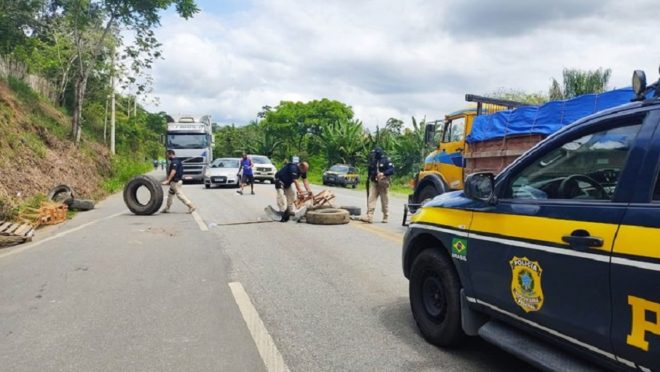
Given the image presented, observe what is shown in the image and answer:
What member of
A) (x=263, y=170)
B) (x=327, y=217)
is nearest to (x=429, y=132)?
(x=327, y=217)

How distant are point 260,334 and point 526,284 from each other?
2277 millimetres

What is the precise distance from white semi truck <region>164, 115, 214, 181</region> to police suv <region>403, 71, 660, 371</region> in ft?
84.5

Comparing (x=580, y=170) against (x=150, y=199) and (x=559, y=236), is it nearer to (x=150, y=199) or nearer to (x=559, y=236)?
(x=559, y=236)

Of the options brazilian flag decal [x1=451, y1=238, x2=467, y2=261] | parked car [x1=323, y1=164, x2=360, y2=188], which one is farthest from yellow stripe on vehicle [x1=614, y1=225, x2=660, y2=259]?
parked car [x1=323, y1=164, x2=360, y2=188]

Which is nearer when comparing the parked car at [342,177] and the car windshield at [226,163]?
the car windshield at [226,163]

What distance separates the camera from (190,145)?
28469 millimetres

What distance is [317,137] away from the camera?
5638 centimetres

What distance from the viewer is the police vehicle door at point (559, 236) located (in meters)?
2.67

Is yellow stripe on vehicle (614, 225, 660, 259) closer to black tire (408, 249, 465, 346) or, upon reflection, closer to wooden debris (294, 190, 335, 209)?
black tire (408, 249, 465, 346)

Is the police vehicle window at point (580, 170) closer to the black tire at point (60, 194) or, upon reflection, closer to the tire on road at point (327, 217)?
the tire on road at point (327, 217)

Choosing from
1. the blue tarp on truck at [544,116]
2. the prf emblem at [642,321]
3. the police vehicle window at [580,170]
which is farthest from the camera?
the blue tarp on truck at [544,116]

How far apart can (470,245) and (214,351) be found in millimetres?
2153

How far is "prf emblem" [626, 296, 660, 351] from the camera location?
233 cm

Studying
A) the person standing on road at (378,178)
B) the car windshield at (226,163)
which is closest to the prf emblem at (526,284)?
the person standing on road at (378,178)
